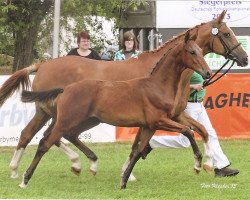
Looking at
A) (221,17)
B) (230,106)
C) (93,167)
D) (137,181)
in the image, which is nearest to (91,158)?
(93,167)

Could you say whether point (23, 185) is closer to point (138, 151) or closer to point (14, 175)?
point (14, 175)

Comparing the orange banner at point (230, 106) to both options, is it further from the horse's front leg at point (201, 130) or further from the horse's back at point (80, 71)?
the horse's front leg at point (201, 130)

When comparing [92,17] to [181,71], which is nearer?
[181,71]

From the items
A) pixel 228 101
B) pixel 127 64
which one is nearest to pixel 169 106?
pixel 127 64

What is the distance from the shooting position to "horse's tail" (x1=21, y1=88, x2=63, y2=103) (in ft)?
27.8

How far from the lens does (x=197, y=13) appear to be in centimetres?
1841

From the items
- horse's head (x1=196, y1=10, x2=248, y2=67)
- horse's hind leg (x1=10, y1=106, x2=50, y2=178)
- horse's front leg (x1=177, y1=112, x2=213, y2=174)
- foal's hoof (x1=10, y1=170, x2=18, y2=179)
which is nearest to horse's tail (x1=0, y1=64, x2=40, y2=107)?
horse's hind leg (x1=10, y1=106, x2=50, y2=178)

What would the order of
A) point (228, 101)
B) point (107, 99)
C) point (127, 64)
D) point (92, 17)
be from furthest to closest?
point (92, 17), point (228, 101), point (127, 64), point (107, 99)

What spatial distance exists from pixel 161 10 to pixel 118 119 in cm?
1064

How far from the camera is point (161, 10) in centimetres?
1842

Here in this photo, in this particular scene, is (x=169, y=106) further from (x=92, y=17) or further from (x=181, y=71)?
(x=92, y=17)

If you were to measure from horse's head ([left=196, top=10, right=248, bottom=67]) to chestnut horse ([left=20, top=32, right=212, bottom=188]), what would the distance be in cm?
100

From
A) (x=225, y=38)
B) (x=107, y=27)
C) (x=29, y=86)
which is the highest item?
(x=225, y=38)

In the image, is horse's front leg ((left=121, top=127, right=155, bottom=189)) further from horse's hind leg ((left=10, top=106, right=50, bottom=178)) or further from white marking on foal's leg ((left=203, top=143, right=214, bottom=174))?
horse's hind leg ((left=10, top=106, right=50, bottom=178))
